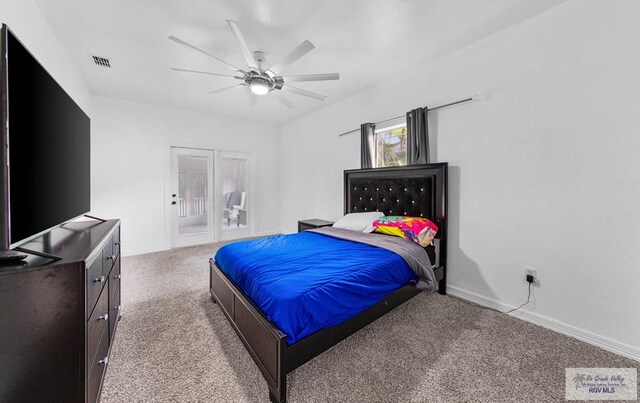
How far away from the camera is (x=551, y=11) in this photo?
6.86 feet

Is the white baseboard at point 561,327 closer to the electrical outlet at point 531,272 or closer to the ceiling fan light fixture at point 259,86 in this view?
the electrical outlet at point 531,272

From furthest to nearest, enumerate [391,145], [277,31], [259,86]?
1. [391,145]
2. [259,86]
3. [277,31]

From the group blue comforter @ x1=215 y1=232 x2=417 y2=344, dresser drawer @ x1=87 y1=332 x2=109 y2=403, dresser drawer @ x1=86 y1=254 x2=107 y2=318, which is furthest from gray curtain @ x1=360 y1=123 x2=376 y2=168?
dresser drawer @ x1=87 y1=332 x2=109 y2=403

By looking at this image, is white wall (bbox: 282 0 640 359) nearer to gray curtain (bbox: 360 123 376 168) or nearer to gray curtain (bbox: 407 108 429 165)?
gray curtain (bbox: 407 108 429 165)

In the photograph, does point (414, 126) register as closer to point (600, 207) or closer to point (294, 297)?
point (600, 207)

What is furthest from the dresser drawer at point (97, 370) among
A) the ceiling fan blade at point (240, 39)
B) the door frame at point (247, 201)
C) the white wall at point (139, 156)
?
the door frame at point (247, 201)

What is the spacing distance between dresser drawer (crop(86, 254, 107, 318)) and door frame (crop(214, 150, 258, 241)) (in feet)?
12.3

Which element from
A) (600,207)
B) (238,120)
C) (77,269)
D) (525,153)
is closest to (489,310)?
(600,207)

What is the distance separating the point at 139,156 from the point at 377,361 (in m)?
4.76

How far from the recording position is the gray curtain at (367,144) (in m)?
3.57

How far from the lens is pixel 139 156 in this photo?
14.2ft

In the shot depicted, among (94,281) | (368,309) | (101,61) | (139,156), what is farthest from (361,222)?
(139,156)

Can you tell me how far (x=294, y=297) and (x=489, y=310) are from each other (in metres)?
2.11

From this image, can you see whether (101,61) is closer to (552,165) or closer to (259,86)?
(259,86)
